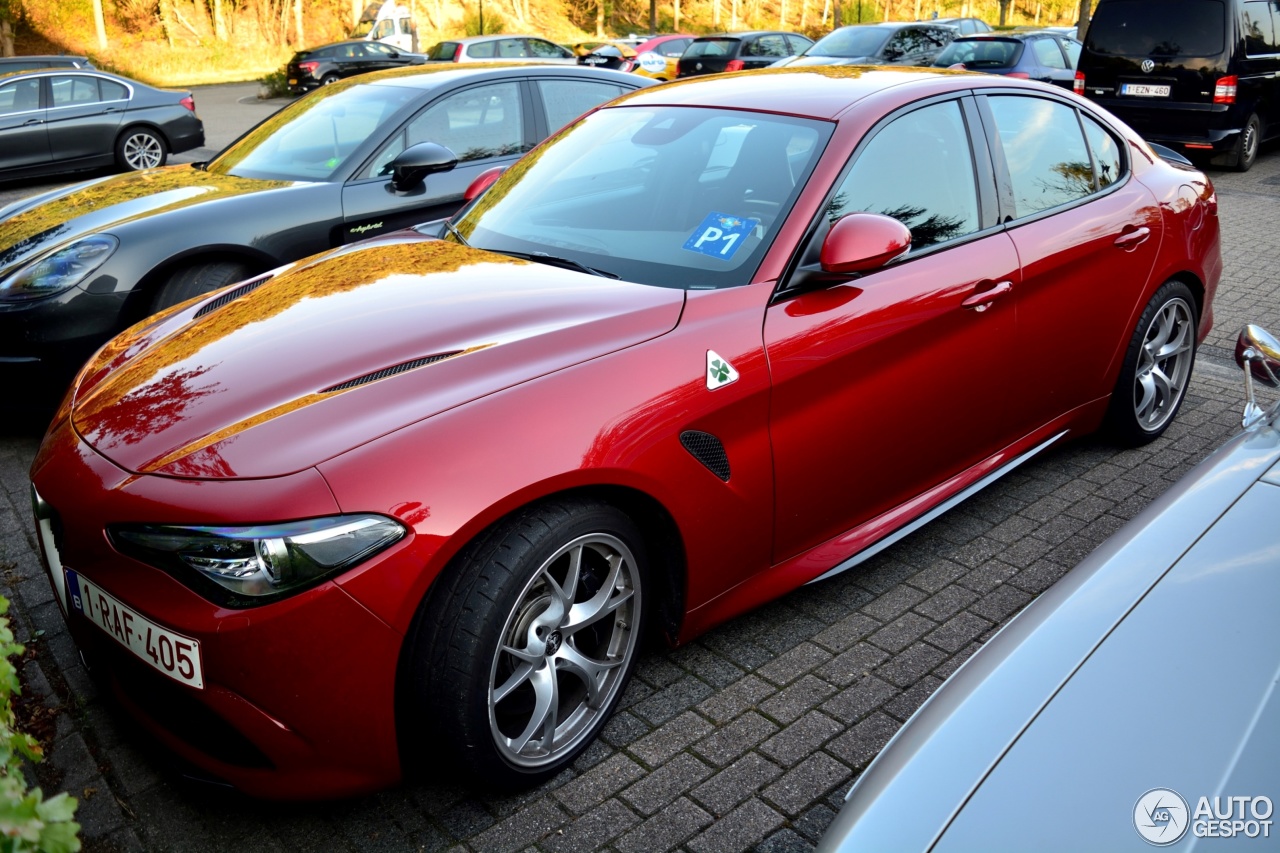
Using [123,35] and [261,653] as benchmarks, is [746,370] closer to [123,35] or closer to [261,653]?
[261,653]

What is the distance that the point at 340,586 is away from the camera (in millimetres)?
2131

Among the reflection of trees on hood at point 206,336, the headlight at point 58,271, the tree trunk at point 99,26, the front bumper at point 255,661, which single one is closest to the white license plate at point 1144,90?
the reflection of trees on hood at point 206,336

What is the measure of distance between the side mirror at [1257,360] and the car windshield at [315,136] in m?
4.35

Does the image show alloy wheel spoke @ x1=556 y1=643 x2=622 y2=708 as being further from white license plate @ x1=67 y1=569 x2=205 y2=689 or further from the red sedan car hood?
white license plate @ x1=67 y1=569 x2=205 y2=689

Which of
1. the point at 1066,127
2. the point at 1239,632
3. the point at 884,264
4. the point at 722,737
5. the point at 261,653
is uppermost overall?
the point at 1066,127

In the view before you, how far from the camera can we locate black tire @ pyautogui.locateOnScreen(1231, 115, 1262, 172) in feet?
37.8

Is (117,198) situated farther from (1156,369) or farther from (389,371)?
(1156,369)

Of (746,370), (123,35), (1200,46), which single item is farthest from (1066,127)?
(123,35)

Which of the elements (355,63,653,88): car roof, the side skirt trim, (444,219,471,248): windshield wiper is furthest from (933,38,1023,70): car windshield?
(444,219,471,248): windshield wiper

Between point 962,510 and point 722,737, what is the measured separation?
1.69 meters

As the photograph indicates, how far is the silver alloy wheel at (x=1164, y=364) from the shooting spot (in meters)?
4.32

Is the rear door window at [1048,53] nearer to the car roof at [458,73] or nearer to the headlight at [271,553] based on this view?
the car roof at [458,73]

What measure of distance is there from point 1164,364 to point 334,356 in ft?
11.5

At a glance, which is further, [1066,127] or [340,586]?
[1066,127]
